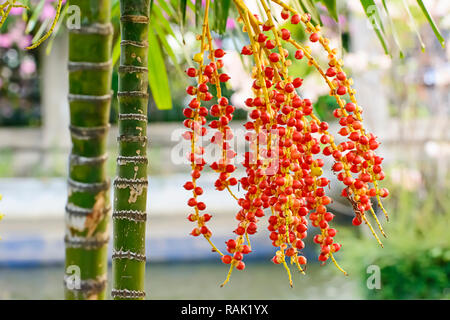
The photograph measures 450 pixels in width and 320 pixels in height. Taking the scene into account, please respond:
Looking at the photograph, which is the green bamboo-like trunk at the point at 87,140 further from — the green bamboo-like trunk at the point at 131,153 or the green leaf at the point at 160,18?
the green leaf at the point at 160,18

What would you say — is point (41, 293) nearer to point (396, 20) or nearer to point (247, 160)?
point (396, 20)

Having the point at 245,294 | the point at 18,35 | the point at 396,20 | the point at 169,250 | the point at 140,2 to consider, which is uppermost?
the point at 18,35

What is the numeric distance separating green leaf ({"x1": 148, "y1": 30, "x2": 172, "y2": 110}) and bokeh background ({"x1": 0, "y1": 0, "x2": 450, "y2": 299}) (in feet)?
3.58

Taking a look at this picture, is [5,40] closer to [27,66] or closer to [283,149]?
[27,66]

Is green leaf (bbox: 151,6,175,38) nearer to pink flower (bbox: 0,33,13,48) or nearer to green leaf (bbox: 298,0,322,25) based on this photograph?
green leaf (bbox: 298,0,322,25)

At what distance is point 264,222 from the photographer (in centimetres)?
370

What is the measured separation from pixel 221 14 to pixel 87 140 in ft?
0.69

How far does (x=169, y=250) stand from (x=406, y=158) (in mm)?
1714

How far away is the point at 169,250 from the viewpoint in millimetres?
3943

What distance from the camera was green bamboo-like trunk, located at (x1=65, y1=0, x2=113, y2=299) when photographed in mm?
595

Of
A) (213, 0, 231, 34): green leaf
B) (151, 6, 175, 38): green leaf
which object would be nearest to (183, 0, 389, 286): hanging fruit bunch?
(213, 0, 231, 34): green leaf

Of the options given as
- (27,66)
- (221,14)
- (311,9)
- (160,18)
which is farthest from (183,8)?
(27,66)
